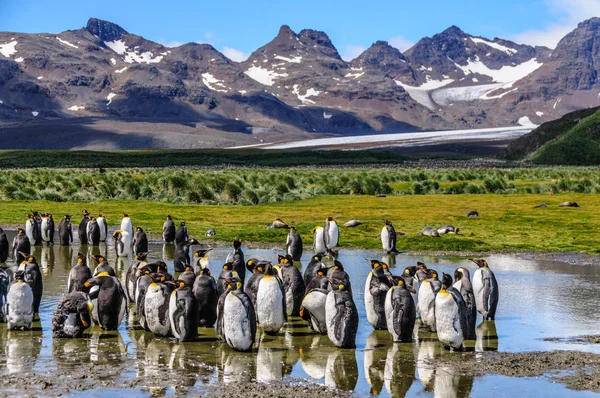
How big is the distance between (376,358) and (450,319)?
106cm

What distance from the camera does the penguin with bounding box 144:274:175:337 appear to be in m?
10.6

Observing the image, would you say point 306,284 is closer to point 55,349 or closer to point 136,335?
point 136,335

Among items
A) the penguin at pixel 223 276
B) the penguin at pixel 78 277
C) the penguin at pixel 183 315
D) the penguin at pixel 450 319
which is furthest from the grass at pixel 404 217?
the penguin at pixel 183 315

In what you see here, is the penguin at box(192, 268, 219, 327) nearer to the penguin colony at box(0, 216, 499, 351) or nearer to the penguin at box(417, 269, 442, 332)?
the penguin colony at box(0, 216, 499, 351)

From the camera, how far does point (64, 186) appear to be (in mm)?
37875

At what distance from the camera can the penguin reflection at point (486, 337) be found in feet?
34.0

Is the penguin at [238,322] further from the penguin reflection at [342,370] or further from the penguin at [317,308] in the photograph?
the penguin at [317,308]

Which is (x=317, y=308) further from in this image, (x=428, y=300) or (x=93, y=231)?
(x=93, y=231)

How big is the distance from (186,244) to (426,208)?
16463mm

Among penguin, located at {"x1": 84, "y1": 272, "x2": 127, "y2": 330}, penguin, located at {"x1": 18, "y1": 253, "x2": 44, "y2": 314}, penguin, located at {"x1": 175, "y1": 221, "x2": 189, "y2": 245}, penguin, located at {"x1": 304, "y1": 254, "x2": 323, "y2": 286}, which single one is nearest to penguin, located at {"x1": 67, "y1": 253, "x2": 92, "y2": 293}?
penguin, located at {"x1": 18, "y1": 253, "x2": 44, "y2": 314}

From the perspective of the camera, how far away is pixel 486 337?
11.0m

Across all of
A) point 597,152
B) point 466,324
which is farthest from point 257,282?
point 597,152

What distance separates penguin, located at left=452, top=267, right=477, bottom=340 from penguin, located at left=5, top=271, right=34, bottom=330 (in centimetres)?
567

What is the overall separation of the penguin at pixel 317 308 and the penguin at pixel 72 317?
2.84 m
